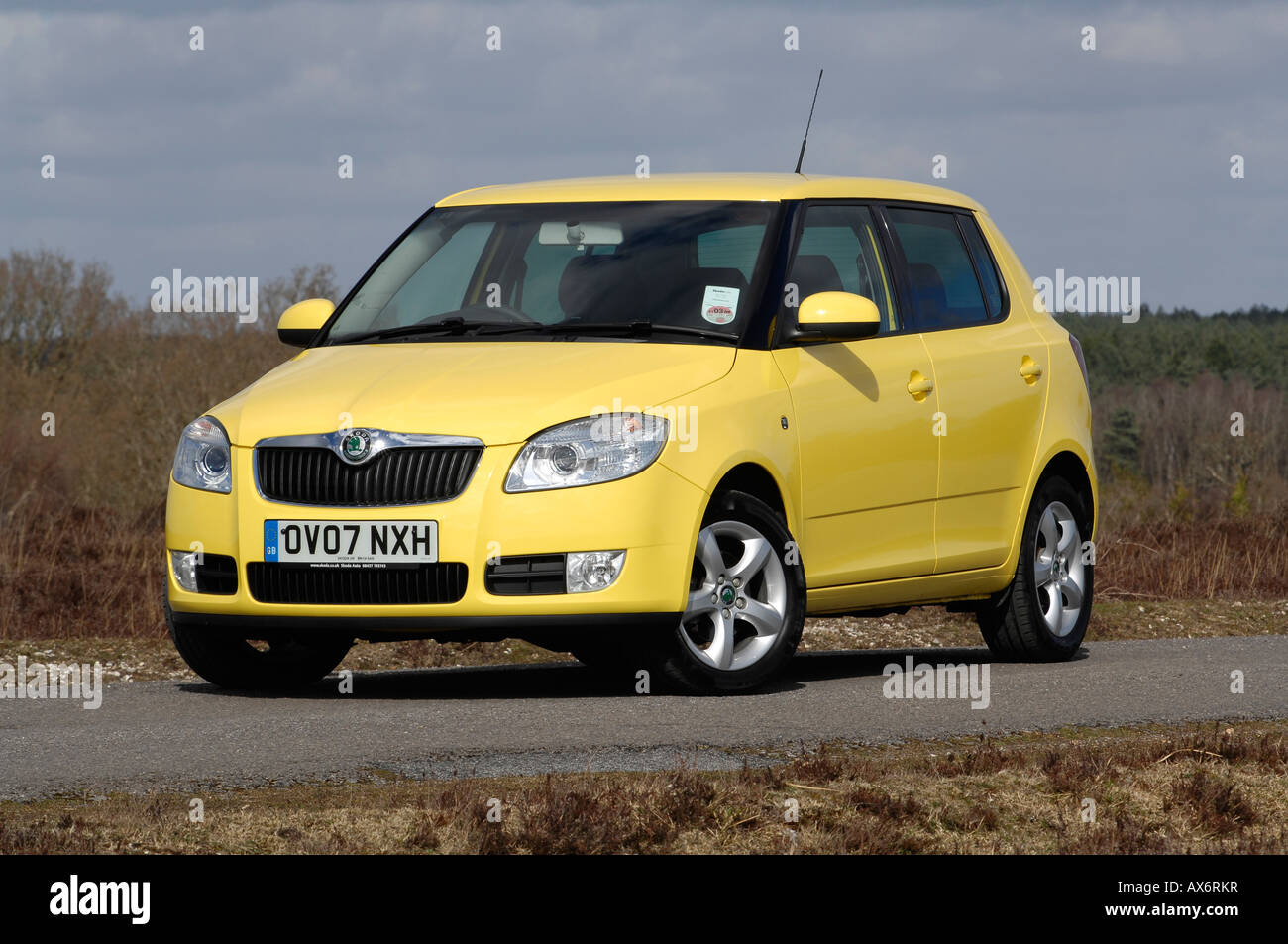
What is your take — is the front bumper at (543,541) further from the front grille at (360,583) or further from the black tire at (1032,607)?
the black tire at (1032,607)

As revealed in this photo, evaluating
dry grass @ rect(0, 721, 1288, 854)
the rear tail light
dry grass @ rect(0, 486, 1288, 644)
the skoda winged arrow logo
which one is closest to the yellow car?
the skoda winged arrow logo

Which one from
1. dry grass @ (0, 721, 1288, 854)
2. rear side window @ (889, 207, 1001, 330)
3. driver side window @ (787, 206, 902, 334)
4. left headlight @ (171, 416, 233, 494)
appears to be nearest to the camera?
dry grass @ (0, 721, 1288, 854)

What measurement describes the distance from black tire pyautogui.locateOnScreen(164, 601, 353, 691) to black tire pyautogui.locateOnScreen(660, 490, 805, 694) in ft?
5.12

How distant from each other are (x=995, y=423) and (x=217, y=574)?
386cm

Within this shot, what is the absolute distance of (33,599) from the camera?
22938 mm

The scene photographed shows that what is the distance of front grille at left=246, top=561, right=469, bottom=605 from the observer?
8.03m

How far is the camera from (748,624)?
343 inches

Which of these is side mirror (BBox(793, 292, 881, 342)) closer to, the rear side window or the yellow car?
the yellow car

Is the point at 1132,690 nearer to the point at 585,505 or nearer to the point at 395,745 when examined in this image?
the point at 585,505

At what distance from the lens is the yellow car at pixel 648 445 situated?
801cm

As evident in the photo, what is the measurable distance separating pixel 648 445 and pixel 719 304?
1090mm

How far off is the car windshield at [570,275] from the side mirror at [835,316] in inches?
10.1

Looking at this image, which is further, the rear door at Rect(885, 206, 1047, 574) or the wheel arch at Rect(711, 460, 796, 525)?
the rear door at Rect(885, 206, 1047, 574)

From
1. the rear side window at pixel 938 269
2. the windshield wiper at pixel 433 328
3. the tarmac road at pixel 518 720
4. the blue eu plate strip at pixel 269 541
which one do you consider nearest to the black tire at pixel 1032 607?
the tarmac road at pixel 518 720
